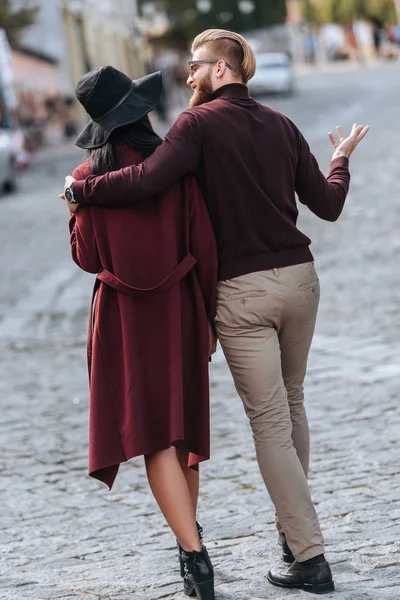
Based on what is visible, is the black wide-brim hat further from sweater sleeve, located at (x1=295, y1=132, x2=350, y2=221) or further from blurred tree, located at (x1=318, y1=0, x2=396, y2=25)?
blurred tree, located at (x1=318, y1=0, x2=396, y2=25)

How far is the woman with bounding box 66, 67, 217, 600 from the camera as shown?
13.5 feet

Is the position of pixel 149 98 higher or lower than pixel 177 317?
higher

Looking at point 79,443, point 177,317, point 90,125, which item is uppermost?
point 90,125

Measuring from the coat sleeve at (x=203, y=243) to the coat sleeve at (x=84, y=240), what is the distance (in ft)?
0.98

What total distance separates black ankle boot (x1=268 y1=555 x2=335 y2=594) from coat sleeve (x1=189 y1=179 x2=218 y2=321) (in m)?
0.88

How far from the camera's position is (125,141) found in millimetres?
4160

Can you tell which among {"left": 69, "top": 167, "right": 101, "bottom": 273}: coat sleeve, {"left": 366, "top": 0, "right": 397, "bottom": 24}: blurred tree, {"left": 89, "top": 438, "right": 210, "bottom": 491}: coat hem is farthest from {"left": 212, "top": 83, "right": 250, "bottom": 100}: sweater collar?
{"left": 366, "top": 0, "right": 397, "bottom": 24}: blurred tree

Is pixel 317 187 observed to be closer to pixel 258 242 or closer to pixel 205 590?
pixel 258 242

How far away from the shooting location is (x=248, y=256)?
4.18 meters

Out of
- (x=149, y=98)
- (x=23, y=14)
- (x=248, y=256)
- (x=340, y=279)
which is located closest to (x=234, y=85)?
(x=149, y=98)

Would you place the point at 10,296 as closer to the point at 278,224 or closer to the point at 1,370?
the point at 1,370

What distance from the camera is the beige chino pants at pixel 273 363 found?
4.18 meters

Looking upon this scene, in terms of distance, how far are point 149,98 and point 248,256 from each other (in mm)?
569

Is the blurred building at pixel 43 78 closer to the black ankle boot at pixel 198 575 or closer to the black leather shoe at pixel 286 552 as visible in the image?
the black leather shoe at pixel 286 552
